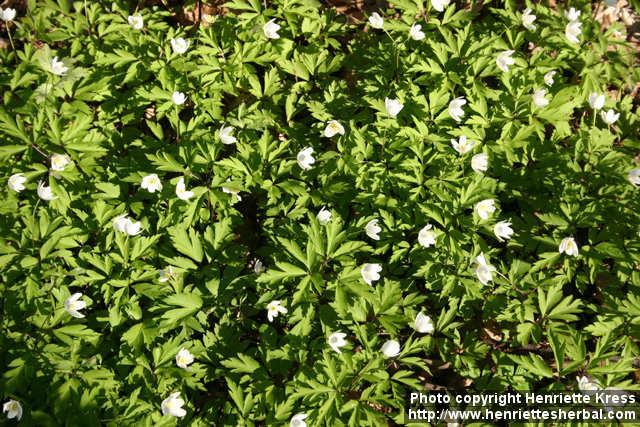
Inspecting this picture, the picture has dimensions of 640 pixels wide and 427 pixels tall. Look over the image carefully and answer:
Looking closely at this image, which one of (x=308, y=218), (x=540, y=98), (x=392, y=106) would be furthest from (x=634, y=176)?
(x=308, y=218)

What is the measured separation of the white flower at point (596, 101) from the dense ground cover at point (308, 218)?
0.01 meters

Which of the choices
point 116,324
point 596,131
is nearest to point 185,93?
point 116,324

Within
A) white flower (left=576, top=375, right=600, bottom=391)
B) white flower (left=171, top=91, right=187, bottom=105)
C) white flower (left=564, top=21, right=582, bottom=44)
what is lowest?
white flower (left=576, top=375, right=600, bottom=391)

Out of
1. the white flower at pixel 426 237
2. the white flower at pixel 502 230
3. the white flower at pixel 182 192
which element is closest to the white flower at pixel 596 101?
the white flower at pixel 502 230

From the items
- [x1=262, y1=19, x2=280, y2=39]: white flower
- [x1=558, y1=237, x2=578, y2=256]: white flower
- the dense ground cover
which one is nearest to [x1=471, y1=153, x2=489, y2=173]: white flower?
the dense ground cover

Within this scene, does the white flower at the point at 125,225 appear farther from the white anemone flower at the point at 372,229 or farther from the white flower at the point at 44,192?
the white anemone flower at the point at 372,229

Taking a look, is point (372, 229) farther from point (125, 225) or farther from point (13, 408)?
point (13, 408)

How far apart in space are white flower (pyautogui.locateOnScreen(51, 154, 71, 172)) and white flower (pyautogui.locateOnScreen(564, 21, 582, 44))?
3.79 metres

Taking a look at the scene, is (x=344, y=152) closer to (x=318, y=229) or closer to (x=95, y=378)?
(x=318, y=229)

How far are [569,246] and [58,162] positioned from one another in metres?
3.41

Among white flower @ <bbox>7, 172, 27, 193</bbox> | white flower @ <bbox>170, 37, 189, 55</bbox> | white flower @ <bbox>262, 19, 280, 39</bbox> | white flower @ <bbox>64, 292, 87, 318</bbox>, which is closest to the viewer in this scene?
white flower @ <bbox>64, 292, 87, 318</bbox>

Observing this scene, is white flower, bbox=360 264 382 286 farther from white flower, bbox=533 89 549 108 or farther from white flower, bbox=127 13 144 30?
white flower, bbox=127 13 144 30

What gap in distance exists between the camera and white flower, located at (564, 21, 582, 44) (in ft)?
12.0

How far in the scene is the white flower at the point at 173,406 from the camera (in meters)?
2.70
